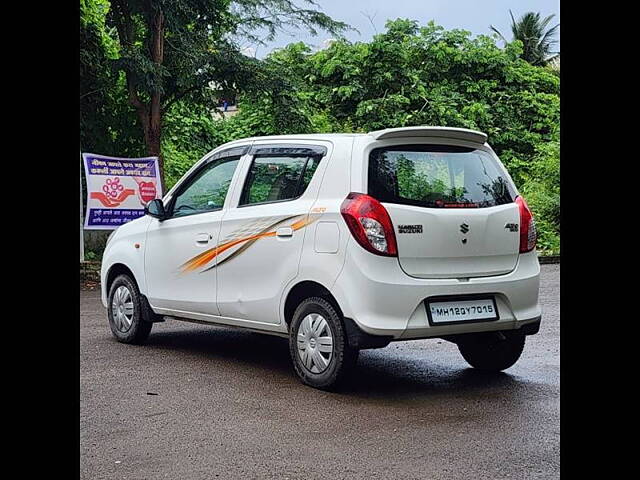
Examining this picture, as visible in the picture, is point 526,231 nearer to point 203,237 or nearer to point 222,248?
point 222,248

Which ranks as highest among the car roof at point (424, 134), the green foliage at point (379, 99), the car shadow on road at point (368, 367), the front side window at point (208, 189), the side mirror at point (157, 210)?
the green foliage at point (379, 99)

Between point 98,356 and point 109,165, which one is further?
point 109,165

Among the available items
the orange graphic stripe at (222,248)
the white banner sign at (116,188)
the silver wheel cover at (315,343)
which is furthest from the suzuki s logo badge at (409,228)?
the white banner sign at (116,188)

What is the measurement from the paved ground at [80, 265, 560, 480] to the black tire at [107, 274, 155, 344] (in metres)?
0.12

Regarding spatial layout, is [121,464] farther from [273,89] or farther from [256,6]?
[256,6]

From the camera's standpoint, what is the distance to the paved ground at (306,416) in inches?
177

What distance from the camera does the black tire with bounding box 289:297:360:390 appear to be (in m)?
5.99

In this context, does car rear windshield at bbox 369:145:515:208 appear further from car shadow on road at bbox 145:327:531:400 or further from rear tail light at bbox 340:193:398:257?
car shadow on road at bbox 145:327:531:400

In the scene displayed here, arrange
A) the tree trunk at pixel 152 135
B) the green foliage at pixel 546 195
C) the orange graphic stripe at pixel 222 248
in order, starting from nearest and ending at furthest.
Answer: the orange graphic stripe at pixel 222 248 < the tree trunk at pixel 152 135 < the green foliage at pixel 546 195

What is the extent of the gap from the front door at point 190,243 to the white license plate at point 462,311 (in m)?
2.04

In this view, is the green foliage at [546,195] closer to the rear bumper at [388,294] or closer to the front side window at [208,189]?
the front side window at [208,189]

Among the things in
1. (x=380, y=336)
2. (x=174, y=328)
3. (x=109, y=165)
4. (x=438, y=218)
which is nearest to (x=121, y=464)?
(x=380, y=336)
